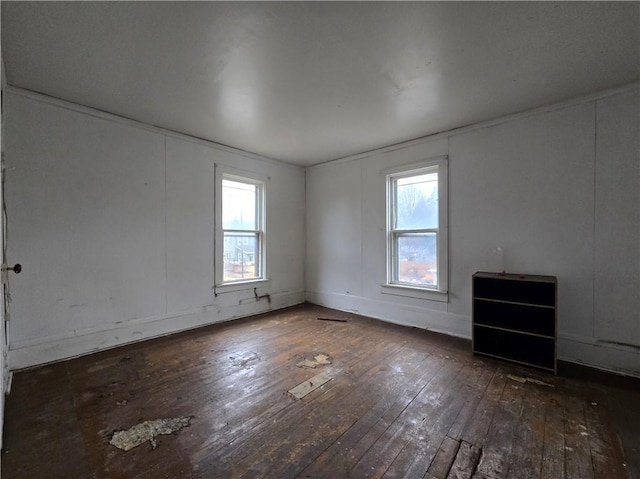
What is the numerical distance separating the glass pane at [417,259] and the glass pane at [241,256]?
2.23 meters

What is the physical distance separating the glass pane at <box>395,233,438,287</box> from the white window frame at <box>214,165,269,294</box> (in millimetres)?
2124

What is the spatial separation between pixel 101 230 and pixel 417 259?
3.80 m

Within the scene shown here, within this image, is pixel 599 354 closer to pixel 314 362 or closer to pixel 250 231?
pixel 314 362

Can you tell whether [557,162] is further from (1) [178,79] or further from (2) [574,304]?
(1) [178,79]

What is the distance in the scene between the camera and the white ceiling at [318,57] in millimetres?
1686

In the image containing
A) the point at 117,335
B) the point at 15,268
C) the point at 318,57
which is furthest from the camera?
the point at 117,335

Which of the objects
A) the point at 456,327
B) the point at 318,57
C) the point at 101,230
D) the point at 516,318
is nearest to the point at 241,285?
the point at 101,230

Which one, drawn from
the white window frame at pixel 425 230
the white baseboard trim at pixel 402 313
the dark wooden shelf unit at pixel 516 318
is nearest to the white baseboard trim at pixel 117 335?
the white baseboard trim at pixel 402 313

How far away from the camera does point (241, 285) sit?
169 inches

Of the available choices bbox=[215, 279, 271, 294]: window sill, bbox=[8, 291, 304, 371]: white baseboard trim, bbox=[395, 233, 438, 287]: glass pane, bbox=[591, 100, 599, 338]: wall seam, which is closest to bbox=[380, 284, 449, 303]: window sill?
bbox=[395, 233, 438, 287]: glass pane

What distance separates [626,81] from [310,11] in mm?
2783

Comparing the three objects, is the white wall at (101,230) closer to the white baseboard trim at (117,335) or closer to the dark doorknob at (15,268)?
the white baseboard trim at (117,335)

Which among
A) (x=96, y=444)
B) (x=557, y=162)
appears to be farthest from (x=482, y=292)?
(x=96, y=444)

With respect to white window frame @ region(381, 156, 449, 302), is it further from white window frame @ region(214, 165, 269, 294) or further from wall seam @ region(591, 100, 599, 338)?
white window frame @ region(214, 165, 269, 294)
